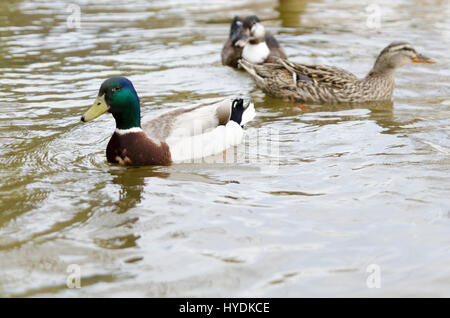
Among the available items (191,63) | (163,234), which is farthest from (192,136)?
(191,63)

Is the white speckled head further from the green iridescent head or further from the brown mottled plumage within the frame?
the brown mottled plumage

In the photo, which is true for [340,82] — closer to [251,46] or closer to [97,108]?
[251,46]

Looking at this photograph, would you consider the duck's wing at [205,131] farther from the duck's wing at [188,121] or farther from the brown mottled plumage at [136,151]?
the brown mottled plumage at [136,151]

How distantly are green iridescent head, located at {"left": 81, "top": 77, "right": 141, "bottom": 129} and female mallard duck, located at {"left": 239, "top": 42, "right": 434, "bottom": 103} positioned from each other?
3.18 meters

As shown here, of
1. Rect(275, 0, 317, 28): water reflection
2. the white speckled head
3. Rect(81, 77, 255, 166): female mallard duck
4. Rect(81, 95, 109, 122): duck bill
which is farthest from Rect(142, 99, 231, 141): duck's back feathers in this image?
Rect(275, 0, 317, 28): water reflection

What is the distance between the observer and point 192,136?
7.04 meters

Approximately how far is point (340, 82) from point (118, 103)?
12.2ft

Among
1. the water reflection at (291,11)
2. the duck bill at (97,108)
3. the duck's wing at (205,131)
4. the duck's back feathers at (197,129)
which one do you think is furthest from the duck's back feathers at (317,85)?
the water reflection at (291,11)

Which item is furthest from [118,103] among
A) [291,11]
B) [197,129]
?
[291,11]

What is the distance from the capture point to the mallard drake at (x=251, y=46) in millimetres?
11148

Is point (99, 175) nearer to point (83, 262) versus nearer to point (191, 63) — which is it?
point (83, 262)

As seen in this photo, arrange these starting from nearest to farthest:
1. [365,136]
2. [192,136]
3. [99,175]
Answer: [99,175]
[192,136]
[365,136]
